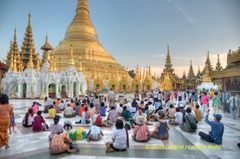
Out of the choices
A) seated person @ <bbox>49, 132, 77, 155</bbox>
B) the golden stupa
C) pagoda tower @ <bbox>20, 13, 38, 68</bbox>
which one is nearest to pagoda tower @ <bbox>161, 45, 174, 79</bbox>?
the golden stupa

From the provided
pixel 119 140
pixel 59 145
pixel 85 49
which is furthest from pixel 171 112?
pixel 85 49

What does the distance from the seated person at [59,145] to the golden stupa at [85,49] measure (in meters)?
32.0

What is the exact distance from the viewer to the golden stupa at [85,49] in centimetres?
4122

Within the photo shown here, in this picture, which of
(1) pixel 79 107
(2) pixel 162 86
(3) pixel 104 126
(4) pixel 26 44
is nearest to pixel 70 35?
(4) pixel 26 44

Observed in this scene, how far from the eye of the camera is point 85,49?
1754 inches

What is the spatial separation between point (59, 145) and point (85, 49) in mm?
40029

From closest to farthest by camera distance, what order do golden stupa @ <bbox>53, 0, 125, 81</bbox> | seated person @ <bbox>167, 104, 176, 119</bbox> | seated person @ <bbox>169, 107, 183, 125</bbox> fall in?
seated person @ <bbox>169, 107, 183, 125</bbox>, seated person @ <bbox>167, 104, 176, 119</bbox>, golden stupa @ <bbox>53, 0, 125, 81</bbox>

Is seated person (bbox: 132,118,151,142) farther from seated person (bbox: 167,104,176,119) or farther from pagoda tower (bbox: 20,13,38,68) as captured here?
pagoda tower (bbox: 20,13,38,68)

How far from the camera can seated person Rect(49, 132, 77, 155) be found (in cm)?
591

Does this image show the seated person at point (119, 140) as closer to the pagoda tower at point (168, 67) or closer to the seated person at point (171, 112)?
the seated person at point (171, 112)

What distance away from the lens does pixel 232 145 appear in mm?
7047

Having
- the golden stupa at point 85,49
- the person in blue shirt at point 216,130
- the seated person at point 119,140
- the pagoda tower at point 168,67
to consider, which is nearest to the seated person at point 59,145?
the seated person at point 119,140

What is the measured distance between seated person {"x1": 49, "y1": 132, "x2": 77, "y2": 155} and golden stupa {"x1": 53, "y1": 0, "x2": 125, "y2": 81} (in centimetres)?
3198

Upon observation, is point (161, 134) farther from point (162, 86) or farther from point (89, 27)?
point (89, 27)
